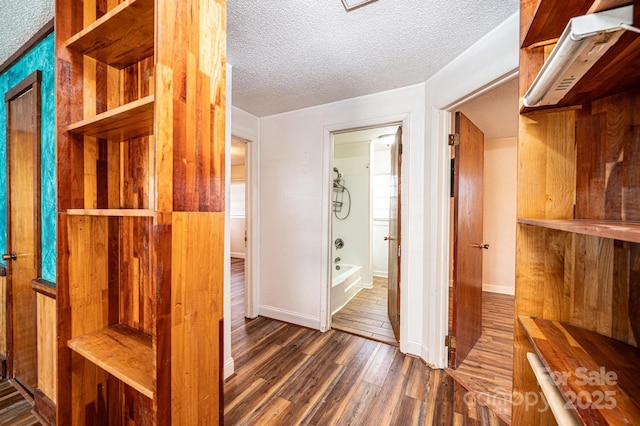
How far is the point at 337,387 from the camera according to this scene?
185cm

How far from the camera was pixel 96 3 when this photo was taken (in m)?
1.13

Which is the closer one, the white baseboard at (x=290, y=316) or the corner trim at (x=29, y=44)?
the corner trim at (x=29, y=44)

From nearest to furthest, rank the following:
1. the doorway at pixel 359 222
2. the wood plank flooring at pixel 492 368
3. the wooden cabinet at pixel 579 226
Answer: the wooden cabinet at pixel 579 226
the wood plank flooring at pixel 492 368
the doorway at pixel 359 222

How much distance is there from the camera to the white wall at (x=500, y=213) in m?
3.84

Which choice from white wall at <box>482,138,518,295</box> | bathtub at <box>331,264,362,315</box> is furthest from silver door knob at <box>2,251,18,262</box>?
white wall at <box>482,138,518,295</box>

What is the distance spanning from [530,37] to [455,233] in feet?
4.84

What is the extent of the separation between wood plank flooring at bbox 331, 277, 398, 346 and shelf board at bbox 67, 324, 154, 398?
6.83 feet

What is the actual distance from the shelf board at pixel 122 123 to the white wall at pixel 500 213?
14.9 feet

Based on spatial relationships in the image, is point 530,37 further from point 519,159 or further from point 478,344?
point 478,344

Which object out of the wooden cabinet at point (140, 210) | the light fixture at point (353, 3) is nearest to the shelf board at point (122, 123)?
the wooden cabinet at point (140, 210)

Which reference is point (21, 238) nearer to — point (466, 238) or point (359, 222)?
point (466, 238)

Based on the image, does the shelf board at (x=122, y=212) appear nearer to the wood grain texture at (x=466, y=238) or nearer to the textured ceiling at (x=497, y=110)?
the wood grain texture at (x=466, y=238)

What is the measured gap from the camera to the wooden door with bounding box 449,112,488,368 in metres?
2.04

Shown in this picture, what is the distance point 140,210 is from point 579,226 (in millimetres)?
1207
